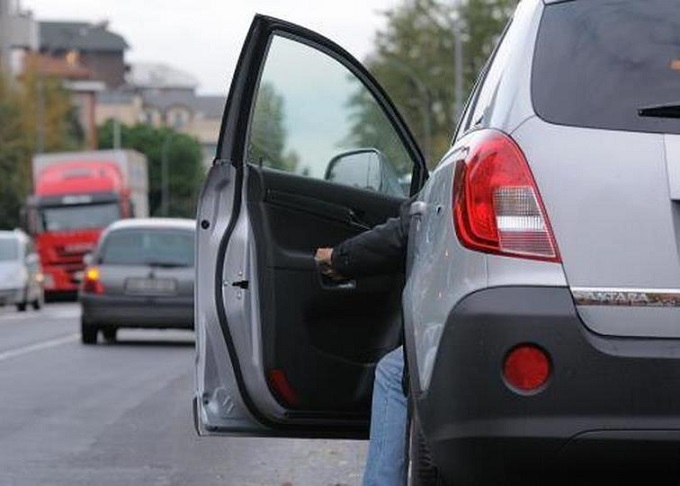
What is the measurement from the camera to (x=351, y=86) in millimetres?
6336

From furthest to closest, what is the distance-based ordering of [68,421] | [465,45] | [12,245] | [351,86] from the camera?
[465,45] → [12,245] → [68,421] → [351,86]

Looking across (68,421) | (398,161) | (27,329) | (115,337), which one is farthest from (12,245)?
(398,161)

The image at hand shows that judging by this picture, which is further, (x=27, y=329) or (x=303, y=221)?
(x=27, y=329)

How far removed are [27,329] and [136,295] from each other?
5059 mm

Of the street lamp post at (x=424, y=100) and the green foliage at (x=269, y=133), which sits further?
the street lamp post at (x=424, y=100)

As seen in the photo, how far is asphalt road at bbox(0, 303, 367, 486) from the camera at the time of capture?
7.99 metres

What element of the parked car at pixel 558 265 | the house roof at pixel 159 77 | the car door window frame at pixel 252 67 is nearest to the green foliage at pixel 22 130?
the car door window frame at pixel 252 67

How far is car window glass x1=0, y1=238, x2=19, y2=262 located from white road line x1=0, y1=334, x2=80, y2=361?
10781mm

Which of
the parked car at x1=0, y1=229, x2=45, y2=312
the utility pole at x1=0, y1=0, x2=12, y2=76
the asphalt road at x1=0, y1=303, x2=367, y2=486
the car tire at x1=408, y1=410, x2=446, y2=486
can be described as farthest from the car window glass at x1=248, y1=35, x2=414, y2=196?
the utility pole at x1=0, y1=0, x2=12, y2=76

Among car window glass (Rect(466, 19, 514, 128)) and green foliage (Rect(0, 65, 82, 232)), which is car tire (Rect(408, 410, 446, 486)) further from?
green foliage (Rect(0, 65, 82, 232))

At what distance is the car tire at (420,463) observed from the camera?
→ 15.9ft

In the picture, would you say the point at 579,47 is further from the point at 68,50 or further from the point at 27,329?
the point at 68,50

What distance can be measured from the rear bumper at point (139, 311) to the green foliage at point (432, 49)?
36.8 meters

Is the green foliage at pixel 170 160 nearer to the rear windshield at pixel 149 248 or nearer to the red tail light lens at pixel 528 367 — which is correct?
the rear windshield at pixel 149 248
